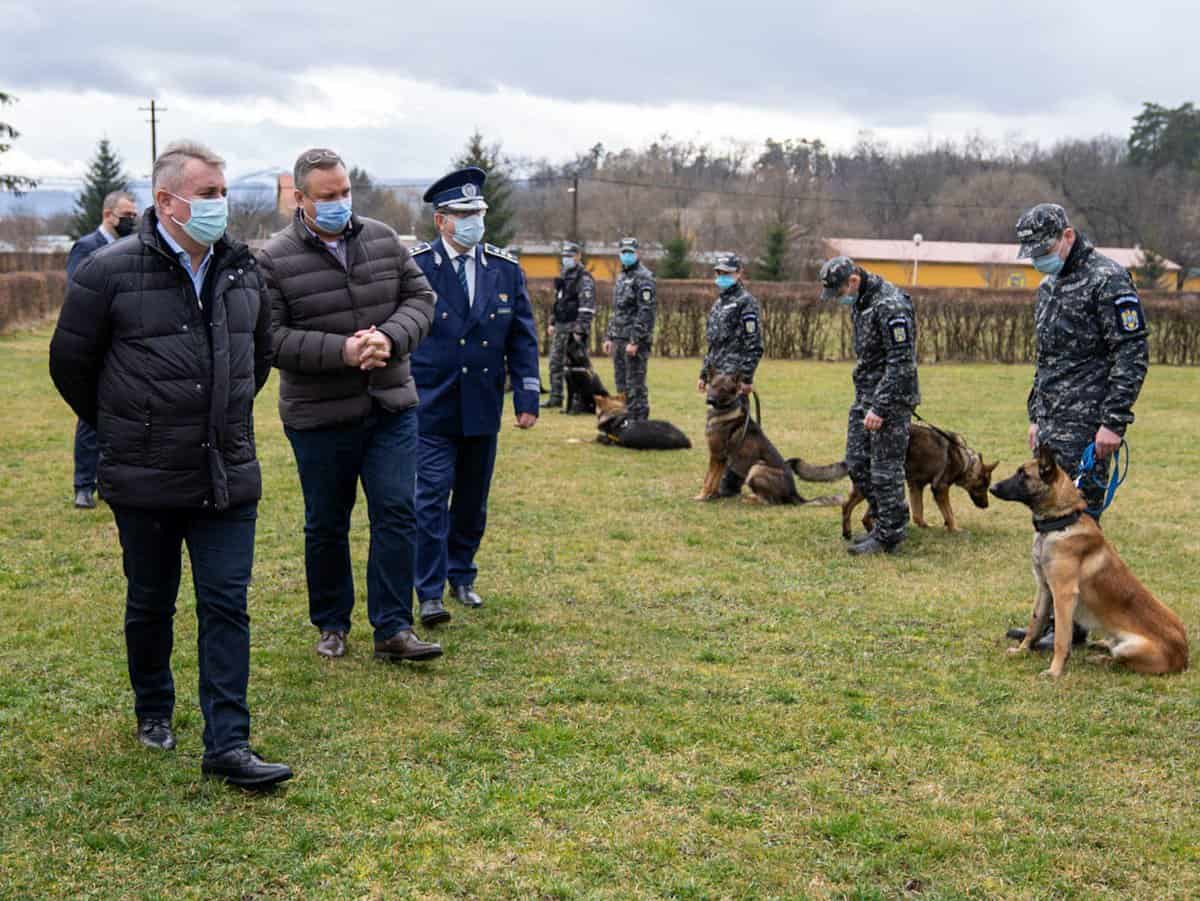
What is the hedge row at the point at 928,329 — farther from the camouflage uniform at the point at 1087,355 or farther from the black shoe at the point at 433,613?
the black shoe at the point at 433,613

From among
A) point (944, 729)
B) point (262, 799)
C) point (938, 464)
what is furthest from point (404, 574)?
point (938, 464)

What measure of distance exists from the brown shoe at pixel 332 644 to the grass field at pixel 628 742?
0.23ft

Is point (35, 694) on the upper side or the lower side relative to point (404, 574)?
lower

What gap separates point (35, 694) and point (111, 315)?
190cm

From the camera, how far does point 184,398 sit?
359 centimetres

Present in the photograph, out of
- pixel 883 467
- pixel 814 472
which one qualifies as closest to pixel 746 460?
pixel 814 472

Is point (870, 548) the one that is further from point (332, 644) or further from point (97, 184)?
point (97, 184)

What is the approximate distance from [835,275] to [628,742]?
12.8ft

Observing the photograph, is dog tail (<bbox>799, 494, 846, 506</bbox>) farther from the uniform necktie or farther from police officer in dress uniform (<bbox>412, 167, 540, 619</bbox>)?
the uniform necktie

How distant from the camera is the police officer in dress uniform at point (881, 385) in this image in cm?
718

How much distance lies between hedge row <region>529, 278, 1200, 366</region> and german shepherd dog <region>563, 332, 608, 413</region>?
908cm

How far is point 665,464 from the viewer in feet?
37.2

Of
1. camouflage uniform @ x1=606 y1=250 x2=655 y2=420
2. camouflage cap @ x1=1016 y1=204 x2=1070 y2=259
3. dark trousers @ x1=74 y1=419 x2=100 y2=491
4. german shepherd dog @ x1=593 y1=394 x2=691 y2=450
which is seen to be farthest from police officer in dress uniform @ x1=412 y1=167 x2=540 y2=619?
camouflage uniform @ x1=606 y1=250 x2=655 y2=420

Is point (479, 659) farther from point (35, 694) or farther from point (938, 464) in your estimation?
point (938, 464)
